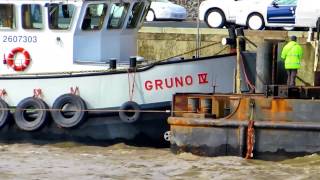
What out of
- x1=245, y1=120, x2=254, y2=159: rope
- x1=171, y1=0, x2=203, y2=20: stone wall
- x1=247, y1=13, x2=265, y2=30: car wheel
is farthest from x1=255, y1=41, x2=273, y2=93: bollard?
x1=171, y1=0, x2=203, y2=20: stone wall

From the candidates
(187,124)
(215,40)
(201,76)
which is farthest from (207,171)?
(215,40)

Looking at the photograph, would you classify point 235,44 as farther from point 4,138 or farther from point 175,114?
point 4,138

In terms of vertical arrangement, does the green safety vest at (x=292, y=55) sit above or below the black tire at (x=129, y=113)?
above

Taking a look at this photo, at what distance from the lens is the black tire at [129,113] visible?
47.7ft

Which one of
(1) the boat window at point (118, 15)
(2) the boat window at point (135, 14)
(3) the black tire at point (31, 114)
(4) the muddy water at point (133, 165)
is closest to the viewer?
(4) the muddy water at point (133, 165)

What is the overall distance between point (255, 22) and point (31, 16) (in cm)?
750

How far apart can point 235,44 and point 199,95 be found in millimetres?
1328

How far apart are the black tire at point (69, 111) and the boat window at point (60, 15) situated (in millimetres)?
1159

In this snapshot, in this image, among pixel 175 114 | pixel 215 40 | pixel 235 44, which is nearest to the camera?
pixel 175 114

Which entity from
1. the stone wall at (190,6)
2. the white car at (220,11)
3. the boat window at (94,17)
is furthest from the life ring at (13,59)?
the stone wall at (190,6)

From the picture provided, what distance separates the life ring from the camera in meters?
15.3

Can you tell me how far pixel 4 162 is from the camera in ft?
46.3

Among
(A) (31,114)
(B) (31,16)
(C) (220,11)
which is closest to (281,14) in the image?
(C) (220,11)

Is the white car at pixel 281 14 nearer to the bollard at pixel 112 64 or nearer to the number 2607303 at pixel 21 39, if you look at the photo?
the bollard at pixel 112 64
